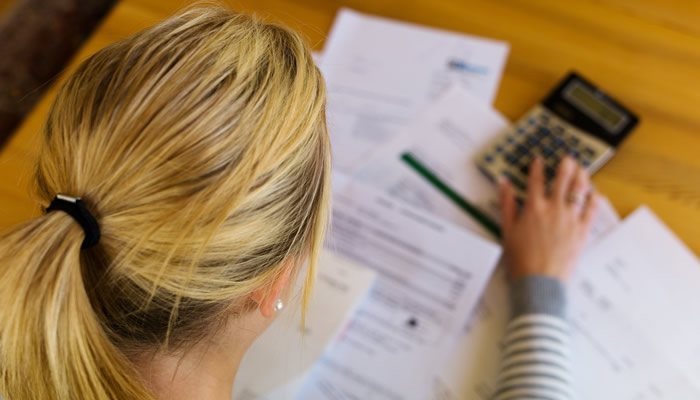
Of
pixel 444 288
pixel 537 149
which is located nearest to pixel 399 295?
pixel 444 288

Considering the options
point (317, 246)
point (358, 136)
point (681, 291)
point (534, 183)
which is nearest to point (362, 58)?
point (358, 136)

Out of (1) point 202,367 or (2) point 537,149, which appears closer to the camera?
(1) point 202,367

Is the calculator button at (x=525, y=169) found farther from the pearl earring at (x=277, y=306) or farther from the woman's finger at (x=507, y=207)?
the pearl earring at (x=277, y=306)

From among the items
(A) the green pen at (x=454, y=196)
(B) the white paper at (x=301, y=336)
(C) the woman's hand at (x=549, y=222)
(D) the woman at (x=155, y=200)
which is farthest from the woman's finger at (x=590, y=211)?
(D) the woman at (x=155, y=200)

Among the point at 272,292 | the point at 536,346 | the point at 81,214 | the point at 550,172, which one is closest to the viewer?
the point at 81,214

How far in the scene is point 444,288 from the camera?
593 millimetres

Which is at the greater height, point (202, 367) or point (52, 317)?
point (52, 317)

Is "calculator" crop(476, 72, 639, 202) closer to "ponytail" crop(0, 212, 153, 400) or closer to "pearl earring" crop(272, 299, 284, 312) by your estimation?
"pearl earring" crop(272, 299, 284, 312)

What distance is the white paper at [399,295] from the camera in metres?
0.56

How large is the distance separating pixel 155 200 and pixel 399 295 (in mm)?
348

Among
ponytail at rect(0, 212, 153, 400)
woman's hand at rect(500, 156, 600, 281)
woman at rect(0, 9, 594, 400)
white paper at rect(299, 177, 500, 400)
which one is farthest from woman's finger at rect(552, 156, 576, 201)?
ponytail at rect(0, 212, 153, 400)

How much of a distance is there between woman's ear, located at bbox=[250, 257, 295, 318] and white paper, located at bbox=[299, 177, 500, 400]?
163mm

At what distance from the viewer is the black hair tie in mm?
314

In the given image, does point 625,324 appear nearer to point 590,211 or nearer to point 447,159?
point 590,211
